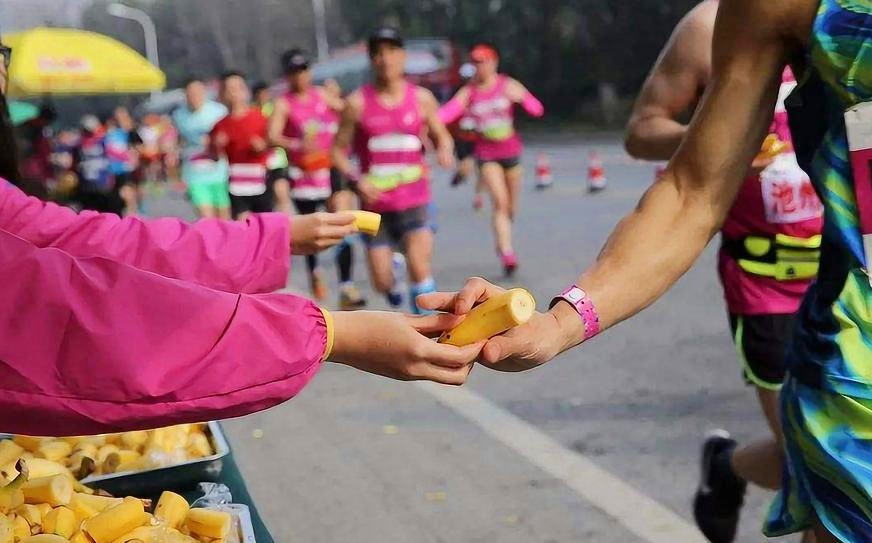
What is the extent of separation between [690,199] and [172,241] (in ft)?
4.31

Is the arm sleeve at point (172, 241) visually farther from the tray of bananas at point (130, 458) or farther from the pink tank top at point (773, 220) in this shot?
the pink tank top at point (773, 220)

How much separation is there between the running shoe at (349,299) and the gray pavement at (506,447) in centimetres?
191

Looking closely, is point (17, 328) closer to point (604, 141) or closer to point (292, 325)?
point (292, 325)

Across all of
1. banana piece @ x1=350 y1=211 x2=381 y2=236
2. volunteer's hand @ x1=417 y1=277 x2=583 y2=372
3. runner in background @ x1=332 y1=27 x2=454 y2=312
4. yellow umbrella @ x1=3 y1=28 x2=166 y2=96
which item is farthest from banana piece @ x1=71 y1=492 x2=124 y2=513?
yellow umbrella @ x1=3 y1=28 x2=166 y2=96

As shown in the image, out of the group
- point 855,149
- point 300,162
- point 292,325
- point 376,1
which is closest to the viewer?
point 292,325

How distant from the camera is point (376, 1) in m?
57.8

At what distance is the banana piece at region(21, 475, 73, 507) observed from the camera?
212 centimetres

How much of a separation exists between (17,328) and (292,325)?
38 centimetres

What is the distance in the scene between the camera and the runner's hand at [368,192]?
705 cm

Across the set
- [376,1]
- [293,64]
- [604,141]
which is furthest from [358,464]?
[376,1]

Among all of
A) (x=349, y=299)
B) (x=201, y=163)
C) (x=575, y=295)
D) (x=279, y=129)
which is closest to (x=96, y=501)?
(x=575, y=295)

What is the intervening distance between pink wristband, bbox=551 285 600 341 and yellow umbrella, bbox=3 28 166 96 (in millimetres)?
17853

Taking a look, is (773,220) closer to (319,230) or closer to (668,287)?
(668,287)

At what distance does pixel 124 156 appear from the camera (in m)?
18.2
